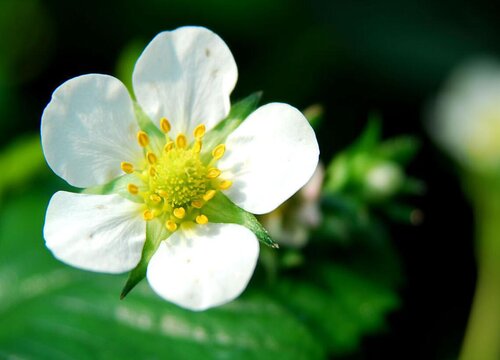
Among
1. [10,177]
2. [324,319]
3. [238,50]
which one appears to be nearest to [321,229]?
[324,319]

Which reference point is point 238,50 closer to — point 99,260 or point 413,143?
Result: point 413,143

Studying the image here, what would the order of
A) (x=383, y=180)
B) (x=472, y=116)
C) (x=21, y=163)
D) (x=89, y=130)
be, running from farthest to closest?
1. (x=472, y=116)
2. (x=21, y=163)
3. (x=383, y=180)
4. (x=89, y=130)

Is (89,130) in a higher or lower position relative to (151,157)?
higher

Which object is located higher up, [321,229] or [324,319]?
[321,229]

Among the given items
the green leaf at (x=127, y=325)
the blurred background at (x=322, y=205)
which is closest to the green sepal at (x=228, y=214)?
the blurred background at (x=322, y=205)

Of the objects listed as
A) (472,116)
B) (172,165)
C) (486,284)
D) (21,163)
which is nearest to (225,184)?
(172,165)

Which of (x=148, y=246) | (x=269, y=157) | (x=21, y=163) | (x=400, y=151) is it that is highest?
(x=269, y=157)

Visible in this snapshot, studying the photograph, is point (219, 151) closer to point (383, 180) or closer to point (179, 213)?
point (179, 213)
